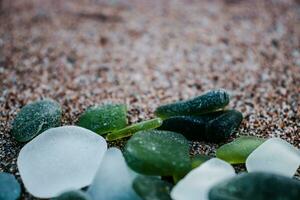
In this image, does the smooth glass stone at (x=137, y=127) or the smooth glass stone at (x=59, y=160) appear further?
the smooth glass stone at (x=137, y=127)

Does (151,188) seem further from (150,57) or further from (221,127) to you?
(150,57)

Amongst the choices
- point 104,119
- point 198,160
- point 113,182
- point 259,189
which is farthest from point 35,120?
point 259,189

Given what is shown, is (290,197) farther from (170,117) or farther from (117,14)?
(117,14)

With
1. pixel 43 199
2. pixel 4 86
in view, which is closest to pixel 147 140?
pixel 43 199

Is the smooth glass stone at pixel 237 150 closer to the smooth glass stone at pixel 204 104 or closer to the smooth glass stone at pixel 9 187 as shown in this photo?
the smooth glass stone at pixel 204 104

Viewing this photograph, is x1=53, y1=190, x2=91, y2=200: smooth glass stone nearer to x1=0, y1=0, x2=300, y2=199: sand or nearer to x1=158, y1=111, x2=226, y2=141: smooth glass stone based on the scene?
x1=0, y1=0, x2=300, y2=199: sand

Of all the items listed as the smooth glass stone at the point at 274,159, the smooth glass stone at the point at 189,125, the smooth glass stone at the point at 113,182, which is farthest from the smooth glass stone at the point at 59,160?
the smooth glass stone at the point at 274,159

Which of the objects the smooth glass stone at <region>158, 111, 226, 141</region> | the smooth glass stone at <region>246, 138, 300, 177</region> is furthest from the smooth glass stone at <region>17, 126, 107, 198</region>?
the smooth glass stone at <region>246, 138, 300, 177</region>
